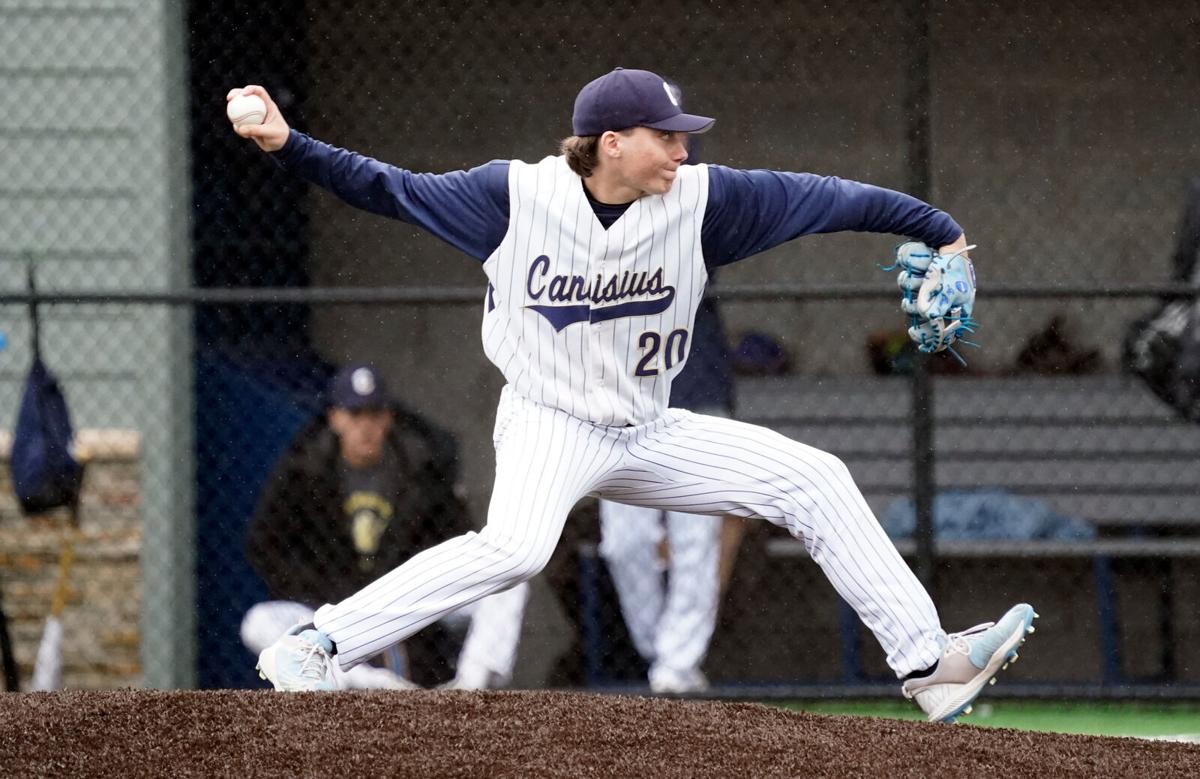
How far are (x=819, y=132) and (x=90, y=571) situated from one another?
3495 millimetres

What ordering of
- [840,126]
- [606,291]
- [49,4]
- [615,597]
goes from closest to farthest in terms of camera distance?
[606,291]
[615,597]
[49,4]
[840,126]

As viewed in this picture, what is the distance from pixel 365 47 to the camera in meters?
6.62

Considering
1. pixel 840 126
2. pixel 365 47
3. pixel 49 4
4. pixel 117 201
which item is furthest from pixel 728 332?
pixel 49 4

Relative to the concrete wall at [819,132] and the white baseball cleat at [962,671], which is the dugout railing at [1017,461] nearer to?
the concrete wall at [819,132]

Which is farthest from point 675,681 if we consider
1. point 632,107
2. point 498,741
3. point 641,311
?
point 632,107

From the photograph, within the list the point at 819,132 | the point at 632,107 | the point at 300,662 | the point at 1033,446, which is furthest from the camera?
the point at 819,132

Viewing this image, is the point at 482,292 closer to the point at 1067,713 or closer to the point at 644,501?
the point at 644,501

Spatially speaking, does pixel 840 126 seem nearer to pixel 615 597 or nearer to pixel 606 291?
pixel 615 597

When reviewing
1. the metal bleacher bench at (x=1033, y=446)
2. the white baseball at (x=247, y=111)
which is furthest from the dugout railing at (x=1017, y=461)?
the white baseball at (x=247, y=111)

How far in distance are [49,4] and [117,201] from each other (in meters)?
0.78

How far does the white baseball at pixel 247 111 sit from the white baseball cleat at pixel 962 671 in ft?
6.27

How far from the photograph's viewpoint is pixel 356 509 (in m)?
5.58

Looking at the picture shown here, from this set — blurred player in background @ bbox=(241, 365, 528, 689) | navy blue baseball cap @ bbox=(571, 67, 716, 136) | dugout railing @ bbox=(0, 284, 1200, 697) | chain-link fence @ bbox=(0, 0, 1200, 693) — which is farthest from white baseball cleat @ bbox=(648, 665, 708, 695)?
navy blue baseball cap @ bbox=(571, 67, 716, 136)

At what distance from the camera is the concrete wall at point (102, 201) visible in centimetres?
589
